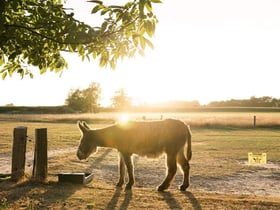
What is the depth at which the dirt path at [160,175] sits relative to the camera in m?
11.4

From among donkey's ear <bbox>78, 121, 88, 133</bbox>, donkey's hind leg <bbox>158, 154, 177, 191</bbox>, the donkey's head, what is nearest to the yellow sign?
donkey's hind leg <bbox>158, 154, 177, 191</bbox>

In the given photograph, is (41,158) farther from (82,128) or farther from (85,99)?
(85,99)

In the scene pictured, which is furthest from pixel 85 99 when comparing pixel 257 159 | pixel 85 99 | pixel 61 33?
pixel 61 33

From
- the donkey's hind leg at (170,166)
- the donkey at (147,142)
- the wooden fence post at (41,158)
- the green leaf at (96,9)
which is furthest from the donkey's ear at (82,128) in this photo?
the green leaf at (96,9)

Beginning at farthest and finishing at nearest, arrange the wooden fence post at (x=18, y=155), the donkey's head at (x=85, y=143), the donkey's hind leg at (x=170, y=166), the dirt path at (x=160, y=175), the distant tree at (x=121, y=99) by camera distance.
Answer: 1. the distant tree at (x=121, y=99)
2. the dirt path at (x=160, y=175)
3. the donkey's head at (x=85, y=143)
4. the donkey's hind leg at (x=170, y=166)
5. the wooden fence post at (x=18, y=155)

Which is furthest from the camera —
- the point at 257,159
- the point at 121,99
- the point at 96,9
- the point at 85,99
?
the point at 121,99

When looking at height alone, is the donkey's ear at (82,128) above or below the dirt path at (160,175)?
above

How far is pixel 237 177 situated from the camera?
1320cm

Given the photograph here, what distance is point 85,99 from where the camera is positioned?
10162cm

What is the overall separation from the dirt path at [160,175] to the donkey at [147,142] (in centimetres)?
137

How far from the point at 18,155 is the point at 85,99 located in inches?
3633

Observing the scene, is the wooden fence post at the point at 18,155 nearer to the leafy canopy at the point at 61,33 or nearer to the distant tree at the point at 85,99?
the leafy canopy at the point at 61,33

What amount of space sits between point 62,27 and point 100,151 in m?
14.9

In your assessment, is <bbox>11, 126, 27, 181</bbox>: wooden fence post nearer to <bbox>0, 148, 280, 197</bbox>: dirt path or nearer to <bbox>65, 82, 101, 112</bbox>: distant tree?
<bbox>0, 148, 280, 197</bbox>: dirt path
